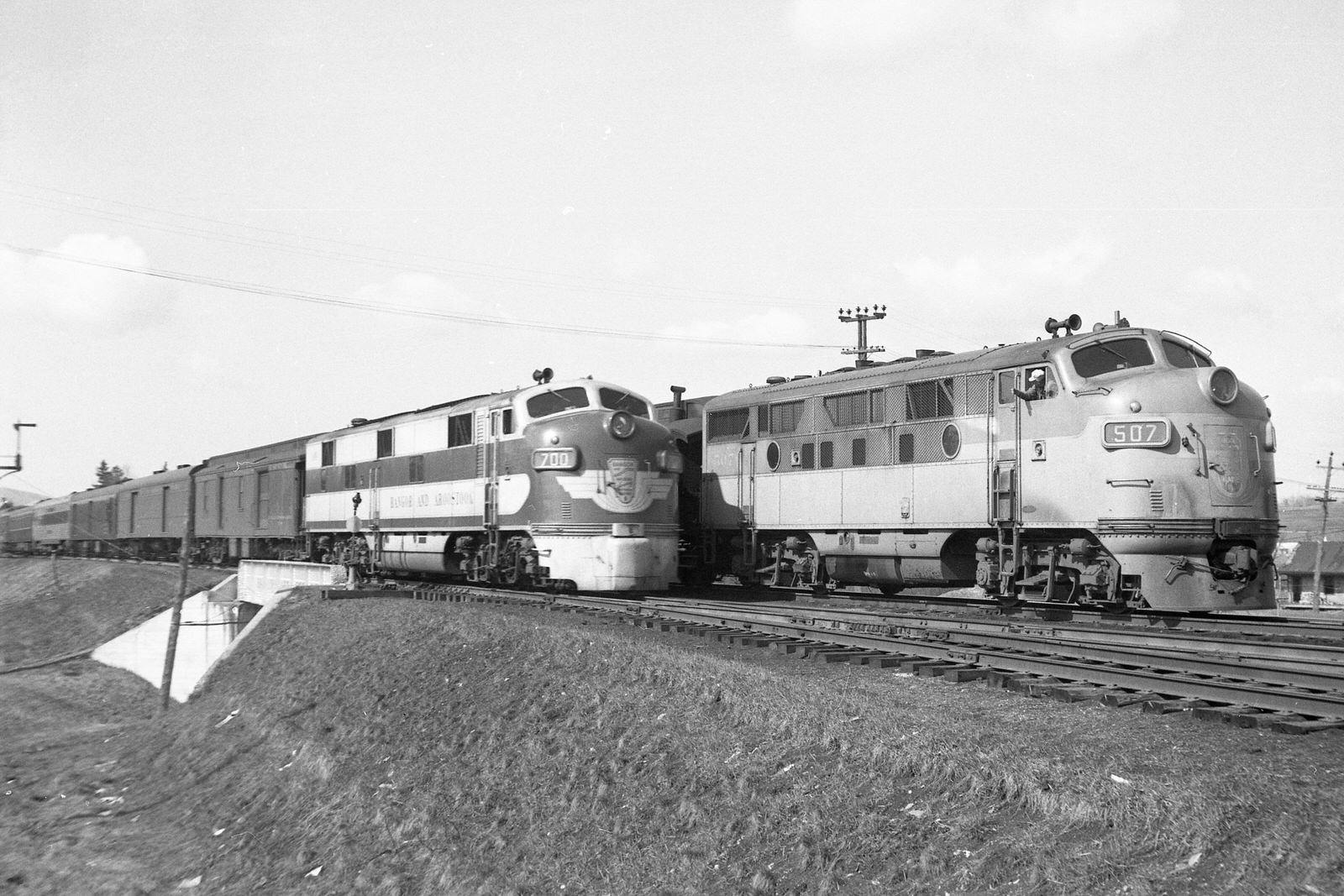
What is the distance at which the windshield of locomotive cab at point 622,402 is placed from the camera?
20141 mm

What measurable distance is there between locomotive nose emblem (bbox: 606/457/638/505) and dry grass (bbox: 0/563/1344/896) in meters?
4.39

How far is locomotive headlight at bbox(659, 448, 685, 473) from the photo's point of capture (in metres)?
19.8

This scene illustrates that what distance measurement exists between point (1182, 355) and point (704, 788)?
11.1 metres

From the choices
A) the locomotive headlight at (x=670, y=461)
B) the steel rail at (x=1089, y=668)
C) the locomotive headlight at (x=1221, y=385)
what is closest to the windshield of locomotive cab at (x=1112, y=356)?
the locomotive headlight at (x=1221, y=385)

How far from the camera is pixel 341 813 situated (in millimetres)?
10281

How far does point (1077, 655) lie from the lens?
11.0 metres

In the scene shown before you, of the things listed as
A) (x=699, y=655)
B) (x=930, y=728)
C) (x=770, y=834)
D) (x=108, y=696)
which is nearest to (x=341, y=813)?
(x=699, y=655)

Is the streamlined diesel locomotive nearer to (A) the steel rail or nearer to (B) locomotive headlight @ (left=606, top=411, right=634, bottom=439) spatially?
(B) locomotive headlight @ (left=606, top=411, right=634, bottom=439)

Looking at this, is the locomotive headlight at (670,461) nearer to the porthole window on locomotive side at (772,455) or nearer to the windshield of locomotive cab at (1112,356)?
the porthole window on locomotive side at (772,455)

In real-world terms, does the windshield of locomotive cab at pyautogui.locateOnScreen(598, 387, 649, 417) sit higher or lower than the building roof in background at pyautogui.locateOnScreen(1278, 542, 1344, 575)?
higher

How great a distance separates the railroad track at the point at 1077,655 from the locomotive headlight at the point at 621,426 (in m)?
3.85

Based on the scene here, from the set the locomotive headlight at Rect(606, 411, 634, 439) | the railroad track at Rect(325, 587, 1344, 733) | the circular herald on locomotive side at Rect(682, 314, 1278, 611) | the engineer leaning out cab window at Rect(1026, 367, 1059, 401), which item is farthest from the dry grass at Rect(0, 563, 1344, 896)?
the engineer leaning out cab window at Rect(1026, 367, 1059, 401)

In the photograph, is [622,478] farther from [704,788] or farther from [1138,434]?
[704,788]

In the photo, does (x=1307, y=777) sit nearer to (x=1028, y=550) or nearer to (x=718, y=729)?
(x=718, y=729)
